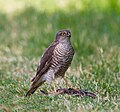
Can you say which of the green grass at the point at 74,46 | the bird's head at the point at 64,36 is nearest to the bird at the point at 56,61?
the bird's head at the point at 64,36

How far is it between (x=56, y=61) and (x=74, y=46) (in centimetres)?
373

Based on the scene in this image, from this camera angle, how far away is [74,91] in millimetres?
7613

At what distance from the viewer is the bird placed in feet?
25.0

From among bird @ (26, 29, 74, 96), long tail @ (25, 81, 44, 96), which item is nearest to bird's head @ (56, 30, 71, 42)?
bird @ (26, 29, 74, 96)

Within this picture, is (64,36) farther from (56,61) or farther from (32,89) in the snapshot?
(32,89)

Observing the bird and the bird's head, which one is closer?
the bird

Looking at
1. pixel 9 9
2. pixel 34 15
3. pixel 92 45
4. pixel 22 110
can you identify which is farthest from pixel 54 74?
pixel 9 9

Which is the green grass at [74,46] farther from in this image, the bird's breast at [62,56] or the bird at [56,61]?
the bird's breast at [62,56]

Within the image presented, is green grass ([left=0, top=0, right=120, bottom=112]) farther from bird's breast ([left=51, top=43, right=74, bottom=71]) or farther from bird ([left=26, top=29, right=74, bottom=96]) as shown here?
bird's breast ([left=51, top=43, right=74, bottom=71])

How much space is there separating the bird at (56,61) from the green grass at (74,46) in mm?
200

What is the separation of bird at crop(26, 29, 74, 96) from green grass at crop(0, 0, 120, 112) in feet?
0.66

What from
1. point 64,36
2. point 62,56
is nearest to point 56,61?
point 62,56

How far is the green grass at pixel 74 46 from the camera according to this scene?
23.3 feet

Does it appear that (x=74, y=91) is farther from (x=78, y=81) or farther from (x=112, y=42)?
(x=112, y=42)
